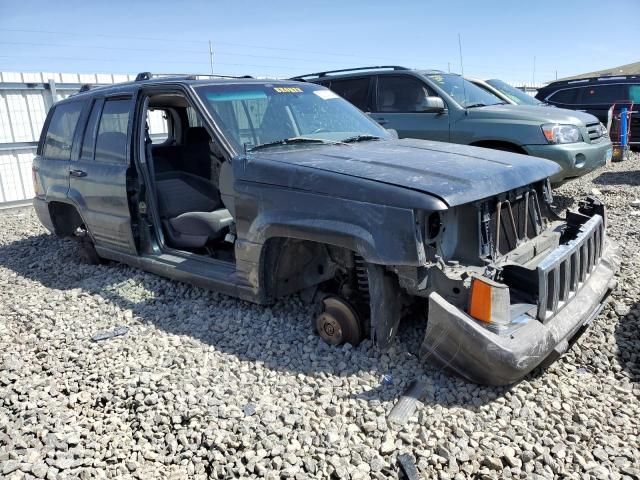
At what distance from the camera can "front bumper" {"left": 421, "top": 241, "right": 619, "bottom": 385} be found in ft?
9.31

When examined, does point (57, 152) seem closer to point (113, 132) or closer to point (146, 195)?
point (113, 132)

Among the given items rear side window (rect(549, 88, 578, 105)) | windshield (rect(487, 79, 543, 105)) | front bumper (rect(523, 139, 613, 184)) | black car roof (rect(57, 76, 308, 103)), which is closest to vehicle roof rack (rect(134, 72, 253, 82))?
black car roof (rect(57, 76, 308, 103))

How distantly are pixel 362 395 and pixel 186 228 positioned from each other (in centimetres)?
256

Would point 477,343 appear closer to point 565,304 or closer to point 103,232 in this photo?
point 565,304

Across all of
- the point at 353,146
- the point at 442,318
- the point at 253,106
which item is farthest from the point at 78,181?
the point at 442,318

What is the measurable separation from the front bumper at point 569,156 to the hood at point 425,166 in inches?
129

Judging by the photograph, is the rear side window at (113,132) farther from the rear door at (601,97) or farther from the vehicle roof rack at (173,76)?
the rear door at (601,97)

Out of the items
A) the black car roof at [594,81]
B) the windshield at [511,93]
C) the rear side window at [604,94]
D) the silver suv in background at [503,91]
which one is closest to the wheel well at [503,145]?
the silver suv in background at [503,91]

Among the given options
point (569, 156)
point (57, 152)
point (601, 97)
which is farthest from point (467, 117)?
point (601, 97)

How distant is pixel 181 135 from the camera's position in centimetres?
597

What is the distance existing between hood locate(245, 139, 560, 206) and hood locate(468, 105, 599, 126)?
3548 millimetres

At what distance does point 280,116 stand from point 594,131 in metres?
5.53

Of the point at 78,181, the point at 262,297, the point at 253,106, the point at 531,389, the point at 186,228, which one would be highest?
the point at 253,106

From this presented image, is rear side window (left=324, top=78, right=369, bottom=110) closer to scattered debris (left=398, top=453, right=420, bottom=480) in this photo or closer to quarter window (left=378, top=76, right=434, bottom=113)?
quarter window (left=378, top=76, right=434, bottom=113)
